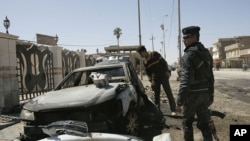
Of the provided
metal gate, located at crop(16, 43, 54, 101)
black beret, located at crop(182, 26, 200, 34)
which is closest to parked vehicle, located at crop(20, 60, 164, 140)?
black beret, located at crop(182, 26, 200, 34)

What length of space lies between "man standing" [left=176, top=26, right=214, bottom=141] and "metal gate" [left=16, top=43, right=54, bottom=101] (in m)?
8.07

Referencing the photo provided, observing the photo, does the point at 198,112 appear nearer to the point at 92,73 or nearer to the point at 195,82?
the point at 195,82

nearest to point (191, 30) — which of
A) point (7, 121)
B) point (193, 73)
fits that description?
point (193, 73)

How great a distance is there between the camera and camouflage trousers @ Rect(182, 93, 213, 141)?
4.81m

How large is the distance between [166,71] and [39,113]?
4.11m

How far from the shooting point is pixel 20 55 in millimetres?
11531

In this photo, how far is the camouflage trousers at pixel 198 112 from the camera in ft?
15.8

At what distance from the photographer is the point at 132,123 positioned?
5.73 metres

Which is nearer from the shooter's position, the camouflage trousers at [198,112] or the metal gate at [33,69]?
the camouflage trousers at [198,112]

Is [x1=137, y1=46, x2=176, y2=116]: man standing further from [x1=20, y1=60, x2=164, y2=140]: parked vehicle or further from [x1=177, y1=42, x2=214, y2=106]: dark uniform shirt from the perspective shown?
[x1=177, y1=42, x2=214, y2=106]: dark uniform shirt

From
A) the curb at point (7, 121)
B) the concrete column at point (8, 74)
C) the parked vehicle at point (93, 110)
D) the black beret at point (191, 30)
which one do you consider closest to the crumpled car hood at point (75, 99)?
the parked vehicle at point (93, 110)

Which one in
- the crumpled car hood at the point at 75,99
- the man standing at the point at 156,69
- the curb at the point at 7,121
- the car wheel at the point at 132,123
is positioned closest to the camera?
the crumpled car hood at the point at 75,99

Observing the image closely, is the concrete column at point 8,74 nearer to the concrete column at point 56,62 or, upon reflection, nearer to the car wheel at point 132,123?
the concrete column at point 56,62

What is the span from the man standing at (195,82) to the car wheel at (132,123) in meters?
1.08
